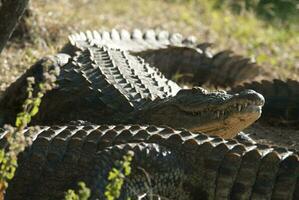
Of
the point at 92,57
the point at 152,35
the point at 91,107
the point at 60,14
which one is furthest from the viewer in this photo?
the point at 60,14

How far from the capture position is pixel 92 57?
6590mm

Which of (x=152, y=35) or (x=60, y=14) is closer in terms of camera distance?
(x=152, y=35)

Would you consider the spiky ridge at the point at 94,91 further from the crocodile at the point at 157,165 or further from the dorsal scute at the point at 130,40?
the crocodile at the point at 157,165

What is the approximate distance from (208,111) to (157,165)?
1.34m

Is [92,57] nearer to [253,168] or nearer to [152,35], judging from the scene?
[152,35]

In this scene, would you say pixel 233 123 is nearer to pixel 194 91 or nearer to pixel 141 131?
pixel 194 91

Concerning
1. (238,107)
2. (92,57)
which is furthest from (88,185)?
(92,57)

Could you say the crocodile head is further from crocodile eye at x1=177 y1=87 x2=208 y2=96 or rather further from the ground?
the ground

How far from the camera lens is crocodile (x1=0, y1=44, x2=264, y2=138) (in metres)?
5.33

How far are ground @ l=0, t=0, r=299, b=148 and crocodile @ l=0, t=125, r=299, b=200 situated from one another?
269cm

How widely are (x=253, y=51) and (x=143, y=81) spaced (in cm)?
369

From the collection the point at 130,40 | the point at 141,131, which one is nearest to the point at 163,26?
the point at 130,40

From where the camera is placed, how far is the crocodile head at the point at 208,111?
5.17 meters

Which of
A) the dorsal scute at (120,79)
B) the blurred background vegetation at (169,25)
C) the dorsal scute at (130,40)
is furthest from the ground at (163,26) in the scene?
the dorsal scute at (120,79)
